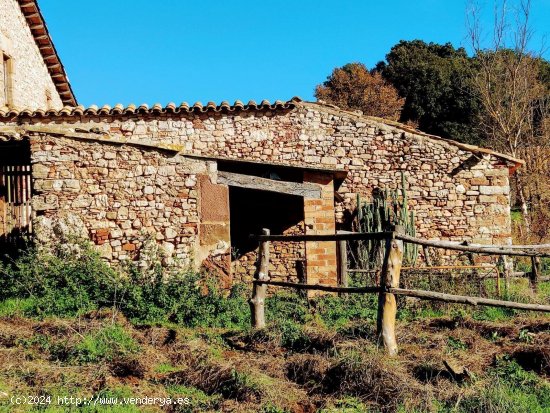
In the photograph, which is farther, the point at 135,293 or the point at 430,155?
the point at 430,155

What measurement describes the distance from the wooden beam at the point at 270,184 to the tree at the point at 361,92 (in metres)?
Answer: 16.3

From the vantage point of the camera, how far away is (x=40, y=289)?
760 centimetres

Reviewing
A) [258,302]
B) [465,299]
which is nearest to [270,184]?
[258,302]

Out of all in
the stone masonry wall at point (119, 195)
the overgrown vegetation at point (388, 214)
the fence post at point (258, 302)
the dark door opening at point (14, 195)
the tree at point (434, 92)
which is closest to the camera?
the fence post at point (258, 302)

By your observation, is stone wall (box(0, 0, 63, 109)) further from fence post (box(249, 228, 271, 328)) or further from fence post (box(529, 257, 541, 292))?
fence post (box(529, 257, 541, 292))

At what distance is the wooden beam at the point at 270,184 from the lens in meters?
9.05

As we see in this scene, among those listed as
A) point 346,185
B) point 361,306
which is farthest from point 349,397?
point 346,185

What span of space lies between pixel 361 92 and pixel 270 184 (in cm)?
1865

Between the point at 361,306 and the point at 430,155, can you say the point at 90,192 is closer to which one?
the point at 361,306

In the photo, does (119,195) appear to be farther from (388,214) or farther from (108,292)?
(388,214)

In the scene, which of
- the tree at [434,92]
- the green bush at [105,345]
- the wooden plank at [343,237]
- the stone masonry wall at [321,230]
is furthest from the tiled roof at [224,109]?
the tree at [434,92]

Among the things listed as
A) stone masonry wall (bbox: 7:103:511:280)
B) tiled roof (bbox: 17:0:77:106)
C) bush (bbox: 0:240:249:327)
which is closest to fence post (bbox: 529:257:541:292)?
stone masonry wall (bbox: 7:103:511:280)

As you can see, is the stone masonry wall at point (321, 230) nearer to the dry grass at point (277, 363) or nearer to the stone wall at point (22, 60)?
the dry grass at point (277, 363)

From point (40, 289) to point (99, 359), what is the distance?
8.98 feet
